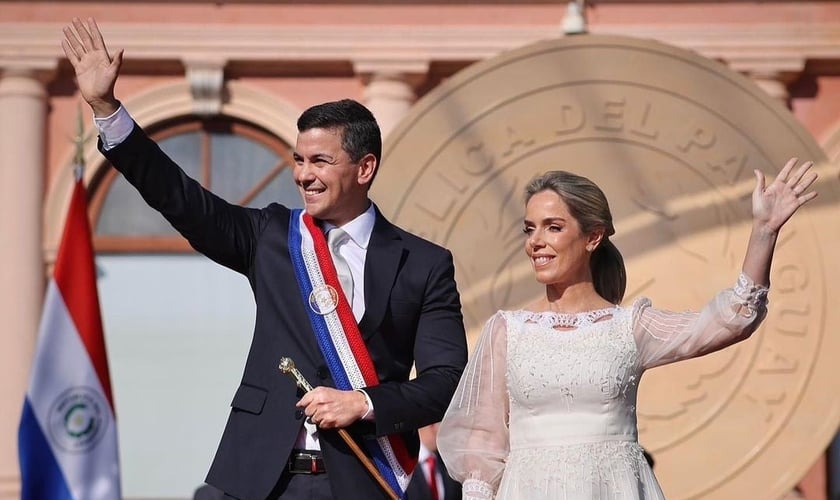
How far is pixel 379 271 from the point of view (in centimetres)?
342

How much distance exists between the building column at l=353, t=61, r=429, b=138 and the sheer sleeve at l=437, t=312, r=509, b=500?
529cm

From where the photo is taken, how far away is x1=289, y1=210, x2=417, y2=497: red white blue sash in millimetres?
3303

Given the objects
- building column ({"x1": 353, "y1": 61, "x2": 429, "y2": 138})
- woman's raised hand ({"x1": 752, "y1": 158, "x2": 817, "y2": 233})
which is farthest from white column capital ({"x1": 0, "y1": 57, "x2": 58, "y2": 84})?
woman's raised hand ({"x1": 752, "y1": 158, "x2": 817, "y2": 233})

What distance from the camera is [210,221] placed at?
3365 mm

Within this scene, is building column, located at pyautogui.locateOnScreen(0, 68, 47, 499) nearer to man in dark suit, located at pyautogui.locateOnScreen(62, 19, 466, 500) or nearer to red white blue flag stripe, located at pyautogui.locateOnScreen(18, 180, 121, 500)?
red white blue flag stripe, located at pyautogui.locateOnScreen(18, 180, 121, 500)

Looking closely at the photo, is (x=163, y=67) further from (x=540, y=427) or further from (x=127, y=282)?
(x=540, y=427)

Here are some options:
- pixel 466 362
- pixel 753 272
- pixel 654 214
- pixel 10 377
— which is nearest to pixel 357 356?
pixel 466 362

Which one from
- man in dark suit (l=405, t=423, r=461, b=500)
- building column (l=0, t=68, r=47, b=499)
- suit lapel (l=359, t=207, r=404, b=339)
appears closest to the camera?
suit lapel (l=359, t=207, r=404, b=339)

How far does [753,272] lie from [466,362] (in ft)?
2.05

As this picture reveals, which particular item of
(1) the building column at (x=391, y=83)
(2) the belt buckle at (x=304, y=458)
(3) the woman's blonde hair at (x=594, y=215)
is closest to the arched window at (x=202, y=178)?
(1) the building column at (x=391, y=83)

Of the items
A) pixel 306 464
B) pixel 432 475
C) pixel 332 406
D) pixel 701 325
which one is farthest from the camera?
pixel 432 475

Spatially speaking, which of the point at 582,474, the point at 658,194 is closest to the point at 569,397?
the point at 582,474

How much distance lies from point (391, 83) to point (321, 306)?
5570 millimetres

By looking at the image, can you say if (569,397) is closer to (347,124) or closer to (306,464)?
(306,464)
